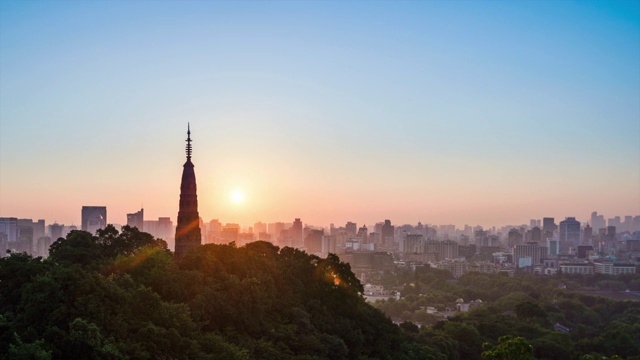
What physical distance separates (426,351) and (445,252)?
269ft

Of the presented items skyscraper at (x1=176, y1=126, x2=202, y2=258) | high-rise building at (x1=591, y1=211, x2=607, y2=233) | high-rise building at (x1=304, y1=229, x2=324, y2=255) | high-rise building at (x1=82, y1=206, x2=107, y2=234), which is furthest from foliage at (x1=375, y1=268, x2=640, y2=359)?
high-rise building at (x1=591, y1=211, x2=607, y2=233)

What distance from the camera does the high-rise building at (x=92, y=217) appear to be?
61684 millimetres

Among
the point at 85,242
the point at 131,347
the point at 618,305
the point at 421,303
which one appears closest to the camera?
the point at 131,347

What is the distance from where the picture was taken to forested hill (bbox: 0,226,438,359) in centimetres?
1186

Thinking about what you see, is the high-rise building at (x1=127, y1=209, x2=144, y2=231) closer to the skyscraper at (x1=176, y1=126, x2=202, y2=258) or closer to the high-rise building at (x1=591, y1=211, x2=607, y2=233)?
the skyscraper at (x1=176, y1=126, x2=202, y2=258)

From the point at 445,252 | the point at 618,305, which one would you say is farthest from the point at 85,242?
the point at 445,252

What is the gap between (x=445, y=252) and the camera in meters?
102

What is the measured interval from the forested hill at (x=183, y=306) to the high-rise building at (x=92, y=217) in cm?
4319

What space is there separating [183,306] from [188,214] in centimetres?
731

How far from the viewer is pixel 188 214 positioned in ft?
69.3

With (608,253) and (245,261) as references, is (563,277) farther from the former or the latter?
(245,261)

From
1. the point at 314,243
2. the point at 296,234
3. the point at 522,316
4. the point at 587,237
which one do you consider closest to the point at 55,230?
the point at 314,243

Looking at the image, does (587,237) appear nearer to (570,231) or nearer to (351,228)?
(570,231)

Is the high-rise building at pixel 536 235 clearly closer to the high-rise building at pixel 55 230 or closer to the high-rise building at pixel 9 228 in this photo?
the high-rise building at pixel 55 230
